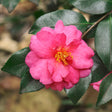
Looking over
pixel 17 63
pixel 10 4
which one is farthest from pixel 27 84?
pixel 10 4

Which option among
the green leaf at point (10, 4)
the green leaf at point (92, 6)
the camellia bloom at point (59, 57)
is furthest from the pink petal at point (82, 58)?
the green leaf at point (10, 4)

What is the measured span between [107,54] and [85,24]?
206mm

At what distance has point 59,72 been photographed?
85 cm

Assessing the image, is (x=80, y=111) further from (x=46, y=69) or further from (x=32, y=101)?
(x=46, y=69)

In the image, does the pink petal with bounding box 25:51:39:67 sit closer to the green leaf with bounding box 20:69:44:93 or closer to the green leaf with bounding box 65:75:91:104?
the green leaf with bounding box 20:69:44:93

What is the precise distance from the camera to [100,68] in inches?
39.8

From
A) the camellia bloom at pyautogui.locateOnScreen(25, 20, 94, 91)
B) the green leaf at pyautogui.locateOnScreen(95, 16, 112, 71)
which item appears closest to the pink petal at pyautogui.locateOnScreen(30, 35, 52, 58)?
the camellia bloom at pyautogui.locateOnScreen(25, 20, 94, 91)

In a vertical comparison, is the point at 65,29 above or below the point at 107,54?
above

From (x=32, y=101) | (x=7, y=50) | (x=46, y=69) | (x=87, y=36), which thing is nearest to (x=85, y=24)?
(x=87, y=36)

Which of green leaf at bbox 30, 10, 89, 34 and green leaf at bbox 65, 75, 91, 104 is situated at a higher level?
green leaf at bbox 30, 10, 89, 34

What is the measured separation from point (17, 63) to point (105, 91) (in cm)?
41

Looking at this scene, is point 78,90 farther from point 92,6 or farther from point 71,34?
point 92,6

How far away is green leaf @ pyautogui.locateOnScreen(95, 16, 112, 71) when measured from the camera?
35.0 inches

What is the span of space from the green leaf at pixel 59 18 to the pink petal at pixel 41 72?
189 mm
